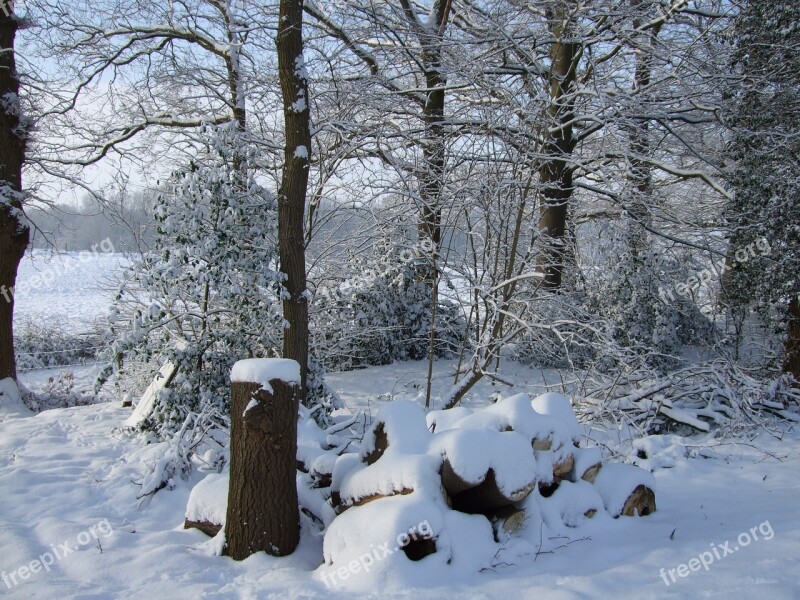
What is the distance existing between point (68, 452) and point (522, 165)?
5.29m

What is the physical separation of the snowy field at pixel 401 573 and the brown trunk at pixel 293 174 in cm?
163

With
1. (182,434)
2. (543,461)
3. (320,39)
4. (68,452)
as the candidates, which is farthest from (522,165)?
(68,452)

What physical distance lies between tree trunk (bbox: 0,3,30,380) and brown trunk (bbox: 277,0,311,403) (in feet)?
16.0

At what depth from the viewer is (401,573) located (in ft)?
9.07

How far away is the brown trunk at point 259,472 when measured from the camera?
3156 mm

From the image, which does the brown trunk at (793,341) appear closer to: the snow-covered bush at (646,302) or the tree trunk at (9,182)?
the snow-covered bush at (646,302)

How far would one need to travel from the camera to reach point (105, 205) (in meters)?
9.13

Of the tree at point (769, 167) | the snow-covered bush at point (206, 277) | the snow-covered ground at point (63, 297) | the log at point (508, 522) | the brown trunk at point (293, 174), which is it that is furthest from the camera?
the snow-covered ground at point (63, 297)

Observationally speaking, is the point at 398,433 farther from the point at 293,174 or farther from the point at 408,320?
the point at 408,320

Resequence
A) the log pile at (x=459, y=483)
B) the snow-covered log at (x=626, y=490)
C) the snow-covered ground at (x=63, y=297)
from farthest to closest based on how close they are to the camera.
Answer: the snow-covered ground at (x=63, y=297)
the snow-covered log at (x=626, y=490)
the log pile at (x=459, y=483)

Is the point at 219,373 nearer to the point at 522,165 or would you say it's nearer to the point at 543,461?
the point at 543,461

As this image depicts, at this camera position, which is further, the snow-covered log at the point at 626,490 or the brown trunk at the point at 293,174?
the brown trunk at the point at 293,174

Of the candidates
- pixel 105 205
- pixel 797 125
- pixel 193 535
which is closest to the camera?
pixel 193 535

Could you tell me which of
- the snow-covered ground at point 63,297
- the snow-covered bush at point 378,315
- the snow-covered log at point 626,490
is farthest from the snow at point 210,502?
the snow-covered ground at point 63,297
